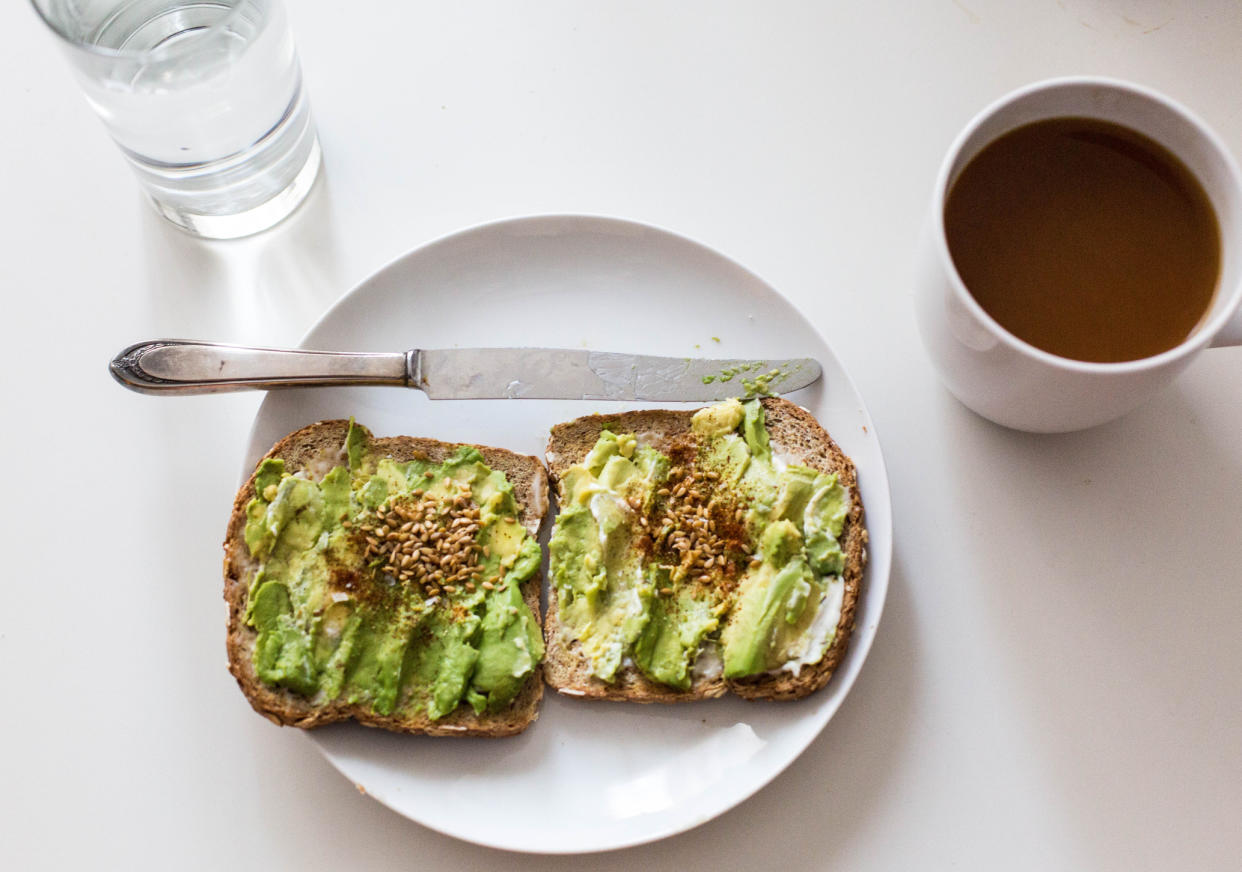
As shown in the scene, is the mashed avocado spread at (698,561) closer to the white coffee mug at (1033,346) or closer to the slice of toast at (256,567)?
the slice of toast at (256,567)

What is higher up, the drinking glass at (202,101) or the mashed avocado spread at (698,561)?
the drinking glass at (202,101)

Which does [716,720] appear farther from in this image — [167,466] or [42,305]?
[42,305]

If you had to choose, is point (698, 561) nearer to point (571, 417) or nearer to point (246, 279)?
point (571, 417)

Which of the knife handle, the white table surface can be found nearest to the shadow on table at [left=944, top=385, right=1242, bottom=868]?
the white table surface

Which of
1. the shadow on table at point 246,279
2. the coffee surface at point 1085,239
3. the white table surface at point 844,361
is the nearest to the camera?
the coffee surface at point 1085,239

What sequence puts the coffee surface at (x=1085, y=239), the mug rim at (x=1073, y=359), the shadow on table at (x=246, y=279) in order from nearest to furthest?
the mug rim at (x=1073, y=359) → the coffee surface at (x=1085, y=239) → the shadow on table at (x=246, y=279)

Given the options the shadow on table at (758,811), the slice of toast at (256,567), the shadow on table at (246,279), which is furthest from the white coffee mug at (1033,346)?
the shadow on table at (246,279)

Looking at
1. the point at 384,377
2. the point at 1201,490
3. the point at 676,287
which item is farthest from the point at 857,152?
the point at 384,377
